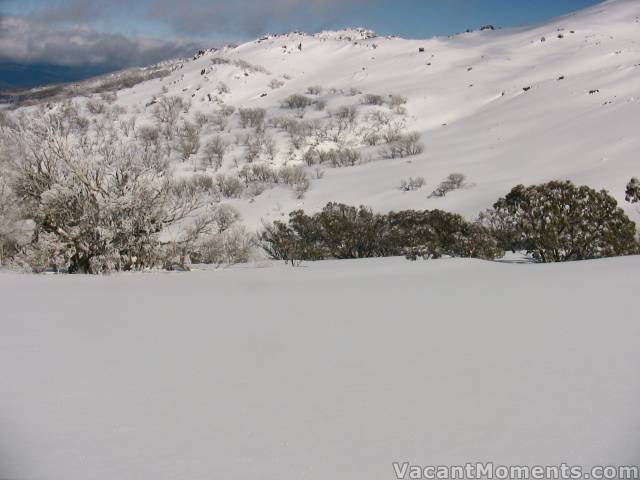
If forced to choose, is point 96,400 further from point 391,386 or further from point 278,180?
point 278,180

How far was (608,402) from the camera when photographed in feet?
8.18

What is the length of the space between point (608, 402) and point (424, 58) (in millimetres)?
76010

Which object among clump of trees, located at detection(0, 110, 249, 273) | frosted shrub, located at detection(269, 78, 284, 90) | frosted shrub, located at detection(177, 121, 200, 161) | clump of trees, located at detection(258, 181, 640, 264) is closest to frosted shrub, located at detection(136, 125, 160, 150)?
frosted shrub, located at detection(177, 121, 200, 161)

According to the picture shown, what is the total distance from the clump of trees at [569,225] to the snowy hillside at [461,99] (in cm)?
824

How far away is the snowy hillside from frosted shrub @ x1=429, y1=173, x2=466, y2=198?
0.58m

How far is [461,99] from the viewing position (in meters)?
52.5

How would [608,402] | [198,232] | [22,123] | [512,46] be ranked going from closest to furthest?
1. [608,402]
2. [198,232]
3. [22,123]
4. [512,46]

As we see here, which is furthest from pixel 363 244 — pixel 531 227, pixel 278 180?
pixel 278 180

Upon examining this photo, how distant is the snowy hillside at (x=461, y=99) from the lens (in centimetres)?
2803

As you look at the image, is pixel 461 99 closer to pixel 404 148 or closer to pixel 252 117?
pixel 404 148

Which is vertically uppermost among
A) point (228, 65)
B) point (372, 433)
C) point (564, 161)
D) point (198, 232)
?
point (228, 65)

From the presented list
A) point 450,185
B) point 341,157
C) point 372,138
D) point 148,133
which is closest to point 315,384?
point 450,185

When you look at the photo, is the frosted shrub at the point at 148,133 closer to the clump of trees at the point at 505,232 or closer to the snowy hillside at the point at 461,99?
the snowy hillside at the point at 461,99

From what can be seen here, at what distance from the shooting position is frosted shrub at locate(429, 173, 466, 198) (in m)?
26.9
